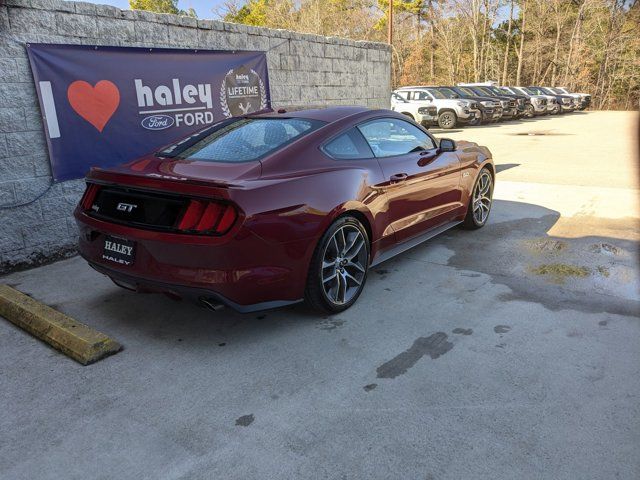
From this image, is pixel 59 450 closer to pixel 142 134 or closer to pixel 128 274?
pixel 128 274

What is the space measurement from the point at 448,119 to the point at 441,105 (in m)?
0.66

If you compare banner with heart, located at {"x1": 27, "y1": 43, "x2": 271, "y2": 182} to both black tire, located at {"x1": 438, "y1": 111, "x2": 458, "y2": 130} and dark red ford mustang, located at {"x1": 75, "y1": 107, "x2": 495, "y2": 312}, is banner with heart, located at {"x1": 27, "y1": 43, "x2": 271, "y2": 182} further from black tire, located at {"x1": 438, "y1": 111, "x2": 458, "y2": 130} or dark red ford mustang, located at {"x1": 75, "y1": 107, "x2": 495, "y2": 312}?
black tire, located at {"x1": 438, "y1": 111, "x2": 458, "y2": 130}

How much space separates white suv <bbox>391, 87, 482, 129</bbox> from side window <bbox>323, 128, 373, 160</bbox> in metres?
17.5

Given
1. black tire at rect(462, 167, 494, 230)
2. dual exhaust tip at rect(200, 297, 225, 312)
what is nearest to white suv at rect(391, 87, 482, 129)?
black tire at rect(462, 167, 494, 230)

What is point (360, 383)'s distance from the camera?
2.89 meters

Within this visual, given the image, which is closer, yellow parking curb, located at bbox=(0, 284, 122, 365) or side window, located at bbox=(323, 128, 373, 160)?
yellow parking curb, located at bbox=(0, 284, 122, 365)

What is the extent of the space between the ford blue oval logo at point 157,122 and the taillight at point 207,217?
3.20 m

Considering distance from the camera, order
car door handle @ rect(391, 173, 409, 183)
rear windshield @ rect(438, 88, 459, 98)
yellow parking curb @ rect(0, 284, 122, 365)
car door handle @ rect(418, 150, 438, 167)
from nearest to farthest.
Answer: yellow parking curb @ rect(0, 284, 122, 365) → car door handle @ rect(391, 173, 409, 183) → car door handle @ rect(418, 150, 438, 167) → rear windshield @ rect(438, 88, 459, 98)

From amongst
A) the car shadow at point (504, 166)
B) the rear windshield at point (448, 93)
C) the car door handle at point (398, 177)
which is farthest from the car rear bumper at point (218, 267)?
the rear windshield at point (448, 93)

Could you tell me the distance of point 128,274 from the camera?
3.27 meters

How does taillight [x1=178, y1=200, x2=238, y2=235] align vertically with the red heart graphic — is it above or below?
below

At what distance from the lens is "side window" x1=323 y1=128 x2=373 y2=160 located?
151 inches

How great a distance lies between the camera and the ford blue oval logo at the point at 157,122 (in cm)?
583

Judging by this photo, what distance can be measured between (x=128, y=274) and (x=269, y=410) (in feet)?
4.31
